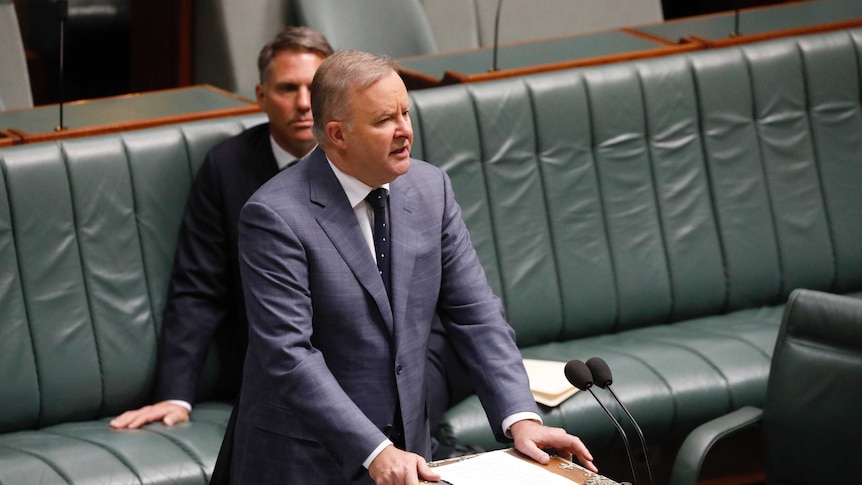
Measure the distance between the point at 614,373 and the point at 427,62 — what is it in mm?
1366

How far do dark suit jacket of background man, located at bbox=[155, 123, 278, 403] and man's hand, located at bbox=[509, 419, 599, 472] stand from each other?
1284mm

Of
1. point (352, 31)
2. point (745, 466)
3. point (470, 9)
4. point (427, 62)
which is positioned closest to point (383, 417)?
point (745, 466)

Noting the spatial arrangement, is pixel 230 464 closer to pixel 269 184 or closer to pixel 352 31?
pixel 269 184

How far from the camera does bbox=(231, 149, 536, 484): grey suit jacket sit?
7.01 feet

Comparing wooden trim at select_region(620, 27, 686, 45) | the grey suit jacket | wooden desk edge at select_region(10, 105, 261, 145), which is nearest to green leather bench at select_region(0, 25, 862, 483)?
wooden desk edge at select_region(10, 105, 261, 145)

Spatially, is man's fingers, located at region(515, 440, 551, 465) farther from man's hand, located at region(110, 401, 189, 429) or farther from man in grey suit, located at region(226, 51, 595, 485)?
man's hand, located at region(110, 401, 189, 429)

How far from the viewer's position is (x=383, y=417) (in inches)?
89.7


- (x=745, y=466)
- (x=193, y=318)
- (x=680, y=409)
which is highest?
(x=193, y=318)

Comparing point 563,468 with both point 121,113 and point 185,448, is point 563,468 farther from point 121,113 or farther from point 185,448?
point 121,113

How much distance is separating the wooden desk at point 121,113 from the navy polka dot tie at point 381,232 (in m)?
1.37

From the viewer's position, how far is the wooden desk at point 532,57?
3814mm

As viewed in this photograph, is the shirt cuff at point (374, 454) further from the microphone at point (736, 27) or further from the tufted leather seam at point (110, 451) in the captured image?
the microphone at point (736, 27)

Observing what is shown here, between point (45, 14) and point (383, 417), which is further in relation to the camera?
point (45, 14)

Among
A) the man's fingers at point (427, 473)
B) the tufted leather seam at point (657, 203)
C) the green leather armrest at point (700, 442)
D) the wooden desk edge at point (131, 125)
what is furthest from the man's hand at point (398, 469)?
the tufted leather seam at point (657, 203)
